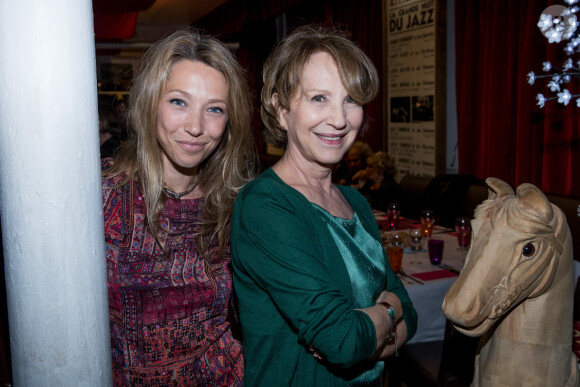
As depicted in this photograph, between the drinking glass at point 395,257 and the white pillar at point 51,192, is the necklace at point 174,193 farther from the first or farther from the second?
the drinking glass at point 395,257

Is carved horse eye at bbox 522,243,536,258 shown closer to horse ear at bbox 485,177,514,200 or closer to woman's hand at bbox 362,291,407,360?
horse ear at bbox 485,177,514,200

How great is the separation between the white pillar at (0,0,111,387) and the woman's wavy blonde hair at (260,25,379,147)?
1.88 ft

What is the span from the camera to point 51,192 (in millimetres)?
566

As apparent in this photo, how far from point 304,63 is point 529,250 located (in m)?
0.58

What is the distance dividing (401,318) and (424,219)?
5.96 feet

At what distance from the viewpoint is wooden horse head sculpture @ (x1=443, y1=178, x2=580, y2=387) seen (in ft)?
2.78

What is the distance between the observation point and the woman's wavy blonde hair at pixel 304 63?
1.11 metres

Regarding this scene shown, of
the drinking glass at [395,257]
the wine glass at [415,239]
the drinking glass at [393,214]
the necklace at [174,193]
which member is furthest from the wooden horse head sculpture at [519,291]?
the drinking glass at [393,214]

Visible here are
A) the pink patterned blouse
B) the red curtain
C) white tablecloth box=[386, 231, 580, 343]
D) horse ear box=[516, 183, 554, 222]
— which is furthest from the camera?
the red curtain

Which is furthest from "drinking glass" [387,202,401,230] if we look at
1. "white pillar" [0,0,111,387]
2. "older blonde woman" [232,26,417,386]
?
"white pillar" [0,0,111,387]

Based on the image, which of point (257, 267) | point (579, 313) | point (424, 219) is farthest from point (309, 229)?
point (424, 219)

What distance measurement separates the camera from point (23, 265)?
0.58 meters

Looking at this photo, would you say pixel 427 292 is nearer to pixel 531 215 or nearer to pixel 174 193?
pixel 174 193

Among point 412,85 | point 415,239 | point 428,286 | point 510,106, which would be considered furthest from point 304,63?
point 412,85
